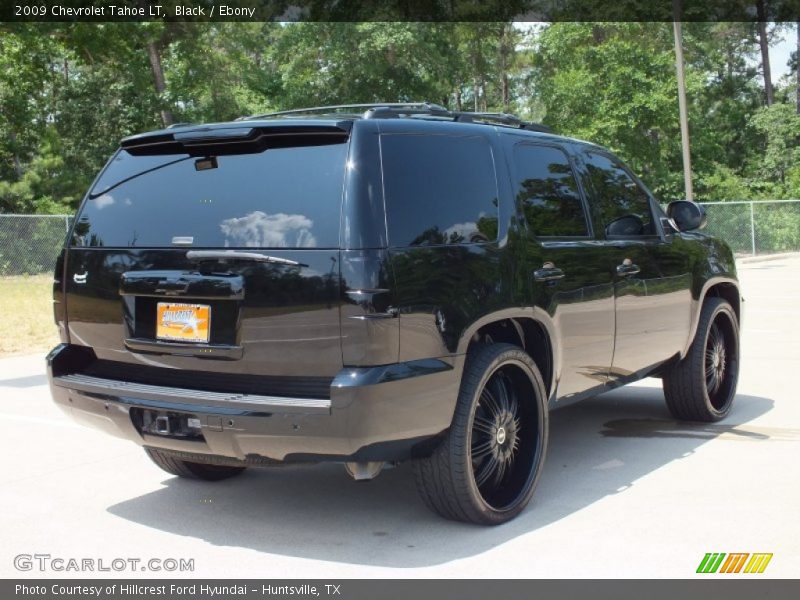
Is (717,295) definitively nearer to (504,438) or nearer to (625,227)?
(625,227)

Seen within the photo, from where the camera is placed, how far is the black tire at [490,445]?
4.46 meters

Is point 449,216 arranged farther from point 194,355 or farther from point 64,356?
point 64,356

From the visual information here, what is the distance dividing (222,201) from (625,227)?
107 inches

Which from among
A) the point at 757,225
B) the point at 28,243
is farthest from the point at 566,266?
the point at 757,225

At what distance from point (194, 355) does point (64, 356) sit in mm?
962

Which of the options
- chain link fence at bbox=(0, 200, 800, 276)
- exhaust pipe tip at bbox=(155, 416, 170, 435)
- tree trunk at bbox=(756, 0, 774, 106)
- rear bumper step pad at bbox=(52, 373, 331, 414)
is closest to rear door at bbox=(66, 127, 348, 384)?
rear bumper step pad at bbox=(52, 373, 331, 414)

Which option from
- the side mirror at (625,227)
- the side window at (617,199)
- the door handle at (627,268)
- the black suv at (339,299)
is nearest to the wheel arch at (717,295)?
the side window at (617,199)

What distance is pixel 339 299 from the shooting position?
4.07m

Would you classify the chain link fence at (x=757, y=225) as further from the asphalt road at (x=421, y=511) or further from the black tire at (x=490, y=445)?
the black tire at (x=490, y=445)

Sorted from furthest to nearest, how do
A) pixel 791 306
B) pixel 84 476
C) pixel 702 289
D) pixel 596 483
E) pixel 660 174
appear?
pixel 660 174 < pixel 791 306 < pixel 702 289 < pixel 84 476 < pixel 596 483

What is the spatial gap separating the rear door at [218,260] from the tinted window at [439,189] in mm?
270

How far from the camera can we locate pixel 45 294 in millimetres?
Answer: 20328

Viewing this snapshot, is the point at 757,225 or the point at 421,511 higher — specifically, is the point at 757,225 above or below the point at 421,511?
above

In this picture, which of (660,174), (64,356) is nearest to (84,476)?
(64,356)
